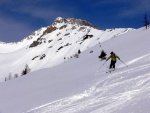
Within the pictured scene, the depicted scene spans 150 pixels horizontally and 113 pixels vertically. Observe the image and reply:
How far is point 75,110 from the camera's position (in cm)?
1591

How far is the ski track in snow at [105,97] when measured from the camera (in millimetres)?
15227

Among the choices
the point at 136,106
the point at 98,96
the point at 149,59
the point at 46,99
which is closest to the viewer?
the point at 136,106

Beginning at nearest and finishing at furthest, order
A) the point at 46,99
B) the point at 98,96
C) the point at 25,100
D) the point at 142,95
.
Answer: the point at 142,95 < the point at 98,96 < the point at 46,99 < the point at 25,100

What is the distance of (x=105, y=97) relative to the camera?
55.4 ft

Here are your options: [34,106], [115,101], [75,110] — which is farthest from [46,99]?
[115,101]

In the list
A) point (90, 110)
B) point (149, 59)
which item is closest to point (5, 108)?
point (90, 110)

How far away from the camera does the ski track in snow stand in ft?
50.0

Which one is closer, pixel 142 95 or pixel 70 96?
pixel 142 95

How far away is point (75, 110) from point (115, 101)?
1.92 metres

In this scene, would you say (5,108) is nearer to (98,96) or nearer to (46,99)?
(46,99)

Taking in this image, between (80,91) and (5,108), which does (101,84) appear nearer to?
(80,91)

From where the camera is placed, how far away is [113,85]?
19234 millimetres

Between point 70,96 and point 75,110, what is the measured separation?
3.14 meters

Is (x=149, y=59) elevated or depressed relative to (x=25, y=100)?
elevated
